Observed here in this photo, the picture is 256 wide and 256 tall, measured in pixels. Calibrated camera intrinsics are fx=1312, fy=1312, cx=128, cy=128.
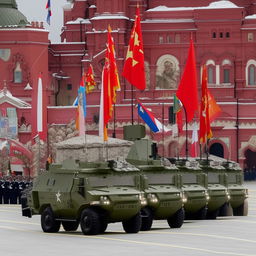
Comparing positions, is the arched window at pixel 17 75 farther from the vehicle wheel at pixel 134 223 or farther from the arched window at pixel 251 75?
the vehicle wheel at pixel 134 223

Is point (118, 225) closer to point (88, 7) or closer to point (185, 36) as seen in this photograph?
point (185, 36)

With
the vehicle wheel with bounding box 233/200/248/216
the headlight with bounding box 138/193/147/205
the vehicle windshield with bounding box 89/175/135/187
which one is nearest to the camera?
the headlight with bounding box 138/193/147/205

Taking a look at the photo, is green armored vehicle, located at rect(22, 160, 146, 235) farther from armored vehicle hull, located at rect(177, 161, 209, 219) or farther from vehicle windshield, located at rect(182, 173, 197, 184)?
vehicle windshield, located at rect(182, 173, 197, 184)

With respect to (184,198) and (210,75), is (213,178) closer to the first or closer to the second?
(184,198)

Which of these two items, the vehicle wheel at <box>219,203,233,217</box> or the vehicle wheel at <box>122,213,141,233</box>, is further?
the vehicle wheel at <box>219,203,233,217</box>

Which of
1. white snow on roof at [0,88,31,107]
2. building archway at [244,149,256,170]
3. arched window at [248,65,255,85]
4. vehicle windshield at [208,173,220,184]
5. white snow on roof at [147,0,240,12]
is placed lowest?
building archway at [244,149,256,170]

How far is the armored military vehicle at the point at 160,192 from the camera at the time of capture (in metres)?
37.4

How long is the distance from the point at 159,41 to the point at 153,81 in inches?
144

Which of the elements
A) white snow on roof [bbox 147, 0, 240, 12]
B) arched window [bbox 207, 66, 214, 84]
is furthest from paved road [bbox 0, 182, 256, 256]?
white snow on roof [bbox 147, 0, 240, 12]

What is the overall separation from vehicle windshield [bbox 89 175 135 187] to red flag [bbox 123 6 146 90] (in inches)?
696

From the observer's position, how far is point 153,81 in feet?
385

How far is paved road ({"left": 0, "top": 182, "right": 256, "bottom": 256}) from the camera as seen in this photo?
29.6 metres

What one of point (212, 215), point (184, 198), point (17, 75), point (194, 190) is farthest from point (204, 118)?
point (17, 75)

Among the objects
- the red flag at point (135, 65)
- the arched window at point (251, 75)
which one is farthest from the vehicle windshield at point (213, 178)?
the arched window at point (251, 75)
